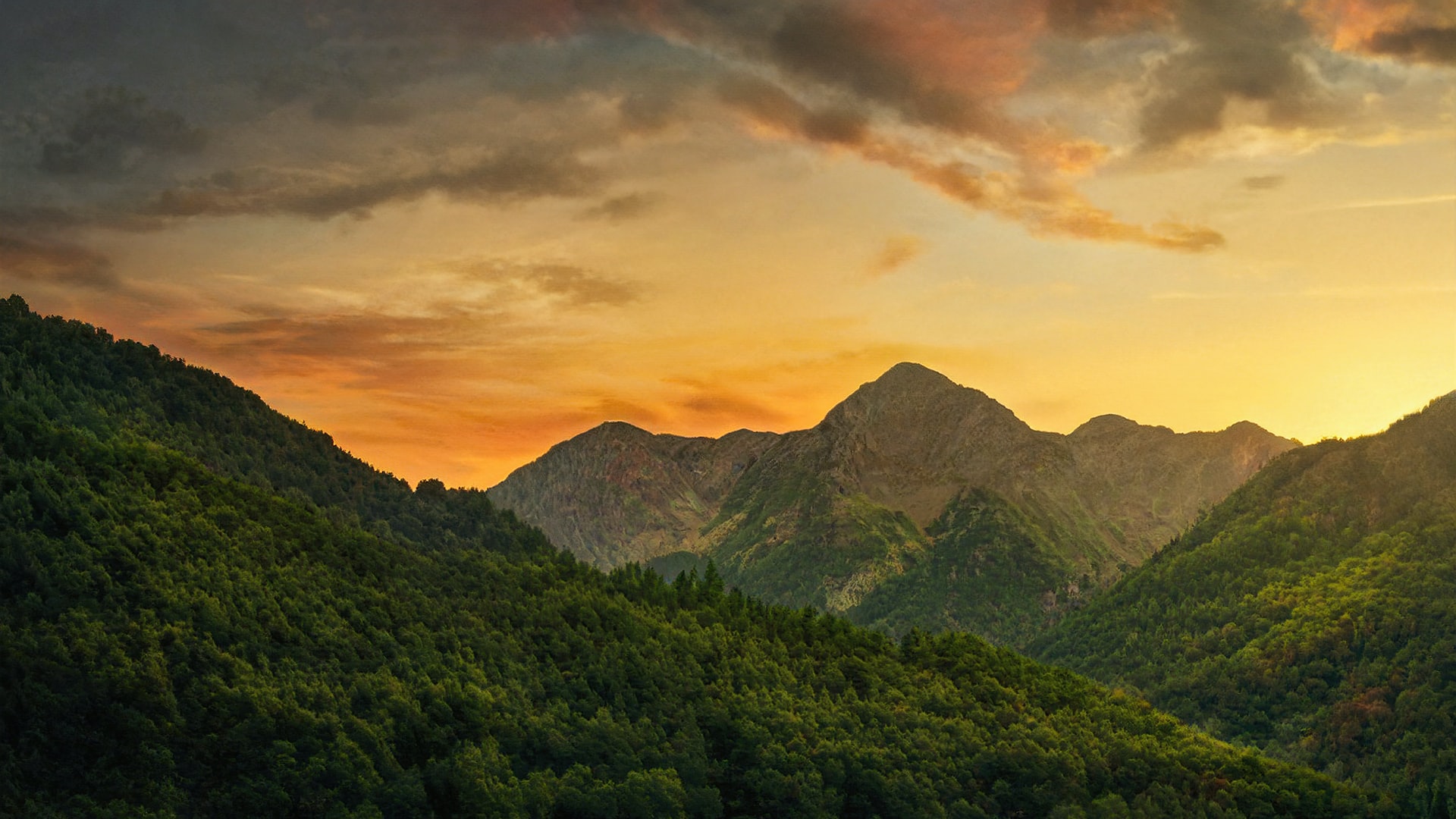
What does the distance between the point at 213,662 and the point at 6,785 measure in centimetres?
3414

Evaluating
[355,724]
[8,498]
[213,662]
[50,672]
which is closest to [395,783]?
[355,724]

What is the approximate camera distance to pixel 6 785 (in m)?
165

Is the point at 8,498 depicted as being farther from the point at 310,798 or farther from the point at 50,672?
the point at 310,798

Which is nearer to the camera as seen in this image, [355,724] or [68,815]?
[68,815]

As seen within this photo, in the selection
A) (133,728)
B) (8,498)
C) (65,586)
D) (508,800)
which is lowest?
(508,800)

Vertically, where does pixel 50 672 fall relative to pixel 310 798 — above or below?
A: above

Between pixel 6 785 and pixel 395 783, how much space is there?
51.1 metres

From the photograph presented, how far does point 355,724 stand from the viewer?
198m

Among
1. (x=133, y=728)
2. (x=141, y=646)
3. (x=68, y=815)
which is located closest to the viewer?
(x=68, y=815)

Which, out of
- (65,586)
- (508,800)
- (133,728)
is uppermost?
(65,586)

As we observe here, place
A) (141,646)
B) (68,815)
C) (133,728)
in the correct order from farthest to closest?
(141,646)
(133,728)
(68,815)

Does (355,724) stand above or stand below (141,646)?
below

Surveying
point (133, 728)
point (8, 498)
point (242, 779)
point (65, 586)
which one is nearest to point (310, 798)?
point (242, 779)

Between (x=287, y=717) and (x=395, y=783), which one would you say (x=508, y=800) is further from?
(x=287, y=717)
